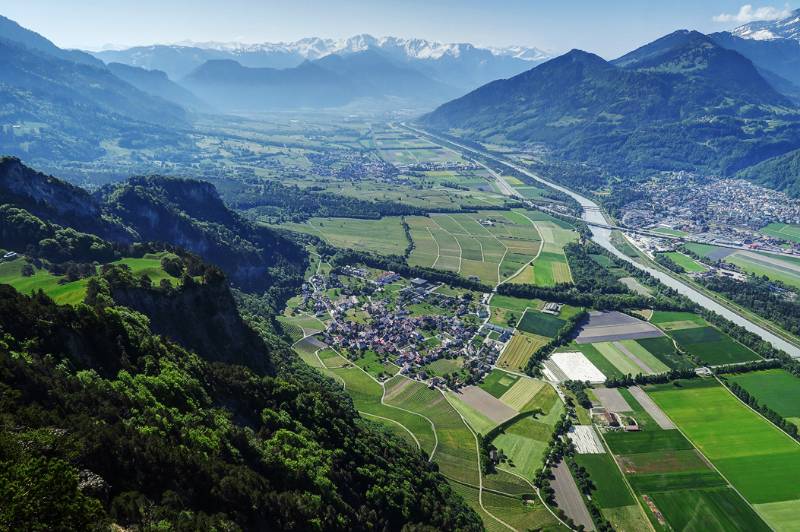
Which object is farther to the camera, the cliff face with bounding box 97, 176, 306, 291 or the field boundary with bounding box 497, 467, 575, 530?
the cliff face with bounding box 97, 176, 306, 291

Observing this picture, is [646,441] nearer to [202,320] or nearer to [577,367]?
[577,367]

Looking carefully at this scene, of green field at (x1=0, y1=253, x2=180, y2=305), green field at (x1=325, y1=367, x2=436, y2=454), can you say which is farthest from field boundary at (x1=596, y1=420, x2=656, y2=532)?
green field at (x1=0, y1=253, x2=180, y2=305)

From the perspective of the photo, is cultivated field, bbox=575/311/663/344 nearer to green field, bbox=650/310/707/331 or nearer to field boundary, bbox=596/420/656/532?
green field, bbox=650/310/707/331

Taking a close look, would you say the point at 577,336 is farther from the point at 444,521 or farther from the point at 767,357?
the point at 444,521

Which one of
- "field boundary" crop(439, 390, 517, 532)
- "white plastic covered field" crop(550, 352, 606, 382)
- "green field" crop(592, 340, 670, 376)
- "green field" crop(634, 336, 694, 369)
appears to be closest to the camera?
"field boundary" crop(439, 390, 517, 532)

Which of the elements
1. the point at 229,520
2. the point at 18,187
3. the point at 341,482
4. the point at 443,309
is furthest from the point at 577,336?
the point at 18,187

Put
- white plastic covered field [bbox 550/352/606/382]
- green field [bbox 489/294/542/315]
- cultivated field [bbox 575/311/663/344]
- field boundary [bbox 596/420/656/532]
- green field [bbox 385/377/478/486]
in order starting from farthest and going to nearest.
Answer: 1. green field [bbox 489/294/542/315]
2. cultivated field [bbox 575/311/663/344]
3. white plastic covered field [bbox 550/352/606/382]
4. green field [bbox 385/377/478/486]
5. field boundary [bbox 596/420/656/532]

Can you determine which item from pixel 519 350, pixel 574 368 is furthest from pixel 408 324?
pixel 574 368
